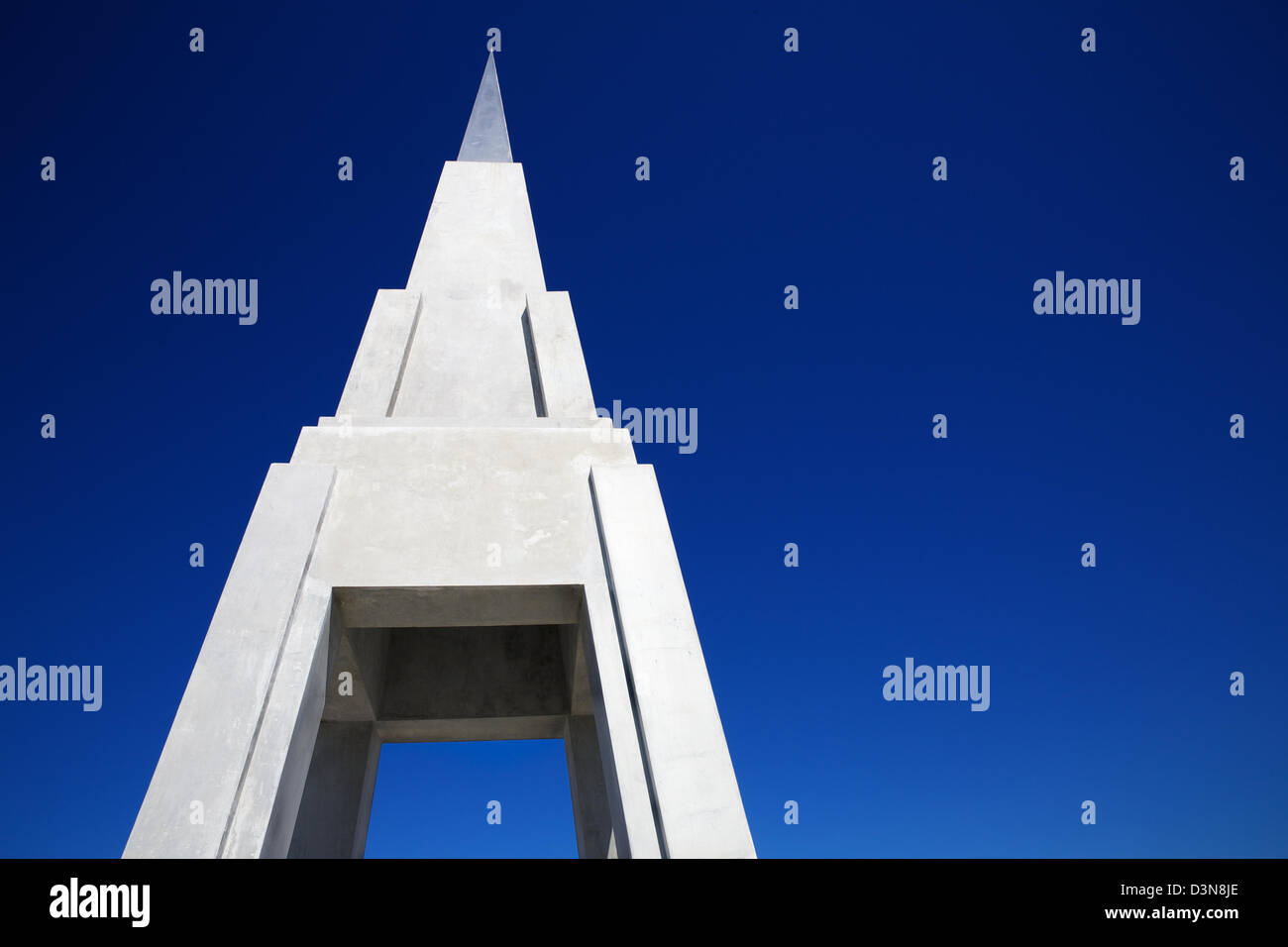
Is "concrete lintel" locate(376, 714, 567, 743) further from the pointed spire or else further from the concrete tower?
the pointed spire

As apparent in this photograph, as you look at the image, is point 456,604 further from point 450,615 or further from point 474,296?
point 474,296

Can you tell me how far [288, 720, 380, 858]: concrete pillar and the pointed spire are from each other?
33.0ft

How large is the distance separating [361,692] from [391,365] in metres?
3.83

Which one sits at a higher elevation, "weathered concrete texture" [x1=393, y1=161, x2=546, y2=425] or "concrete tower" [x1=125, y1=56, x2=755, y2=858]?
"weathered concrete texture" [x1=393, y1=161, x2=546, y2=425]

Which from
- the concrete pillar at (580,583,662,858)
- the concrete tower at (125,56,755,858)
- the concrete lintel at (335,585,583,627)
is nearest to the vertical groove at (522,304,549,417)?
the concrete tower at (125,56,755,858)

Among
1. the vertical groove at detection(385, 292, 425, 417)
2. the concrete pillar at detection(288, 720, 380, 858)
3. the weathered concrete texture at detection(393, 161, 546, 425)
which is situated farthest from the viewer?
the weathered concrete texture at detection(393, 161, 546, 425)

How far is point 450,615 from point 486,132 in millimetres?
11167

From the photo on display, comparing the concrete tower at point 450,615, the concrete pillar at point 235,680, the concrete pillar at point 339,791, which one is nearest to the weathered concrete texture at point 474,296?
the concrete tower at point 450,615

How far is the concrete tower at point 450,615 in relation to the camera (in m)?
6.52

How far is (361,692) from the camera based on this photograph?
1009cm

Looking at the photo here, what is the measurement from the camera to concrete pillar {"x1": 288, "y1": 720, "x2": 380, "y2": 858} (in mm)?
9688
